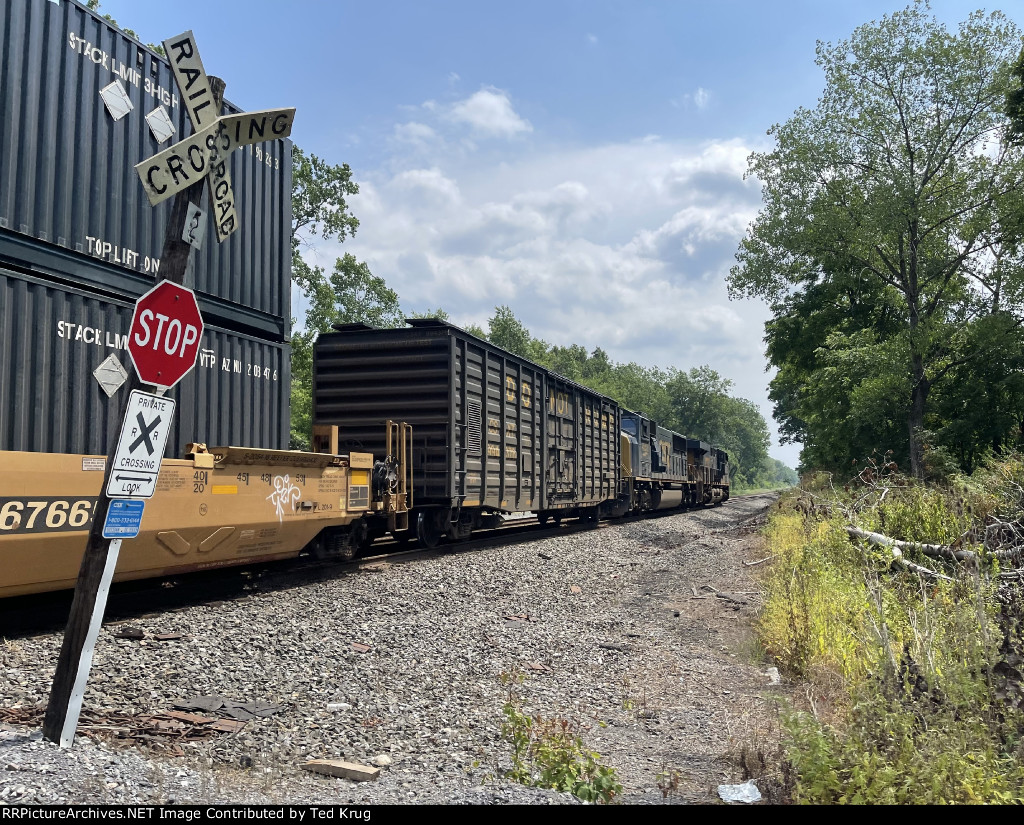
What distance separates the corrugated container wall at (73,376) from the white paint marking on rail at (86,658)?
131 centimetres

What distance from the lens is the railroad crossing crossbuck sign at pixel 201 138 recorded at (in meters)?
4.34

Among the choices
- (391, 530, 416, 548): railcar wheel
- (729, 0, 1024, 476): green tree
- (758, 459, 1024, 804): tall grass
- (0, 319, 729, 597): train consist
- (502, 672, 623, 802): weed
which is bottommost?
(502, 672, 623, 802): weed

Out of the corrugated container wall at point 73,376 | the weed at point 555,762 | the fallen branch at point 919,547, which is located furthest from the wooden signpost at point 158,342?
the fallen branch at point 919,547

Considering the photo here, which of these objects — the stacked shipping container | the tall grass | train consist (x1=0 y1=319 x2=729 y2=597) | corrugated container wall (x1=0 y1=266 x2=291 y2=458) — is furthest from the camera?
the stacked shipping container

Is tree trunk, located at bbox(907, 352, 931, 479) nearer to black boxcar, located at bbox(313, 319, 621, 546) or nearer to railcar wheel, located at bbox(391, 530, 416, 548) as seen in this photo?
A: black boxcar, located at bbox(313, 319, 621, 546)

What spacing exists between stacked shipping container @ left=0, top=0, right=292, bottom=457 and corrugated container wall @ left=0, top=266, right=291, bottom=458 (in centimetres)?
1

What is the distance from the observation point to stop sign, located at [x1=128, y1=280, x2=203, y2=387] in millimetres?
4070

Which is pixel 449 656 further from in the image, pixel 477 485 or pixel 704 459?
pixel 704 459

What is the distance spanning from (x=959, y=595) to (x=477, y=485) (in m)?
7.57

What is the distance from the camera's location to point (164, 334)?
4238 millimetres

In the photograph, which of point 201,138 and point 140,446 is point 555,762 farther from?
point 201,138

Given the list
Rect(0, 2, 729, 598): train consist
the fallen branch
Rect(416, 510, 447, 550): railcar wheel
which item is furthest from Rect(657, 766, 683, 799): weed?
Rect(416, 510, 447, 550): railcar wheel

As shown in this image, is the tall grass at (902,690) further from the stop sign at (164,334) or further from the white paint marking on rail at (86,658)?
the stop sign at (164,334)

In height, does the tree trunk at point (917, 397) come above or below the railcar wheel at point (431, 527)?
above
